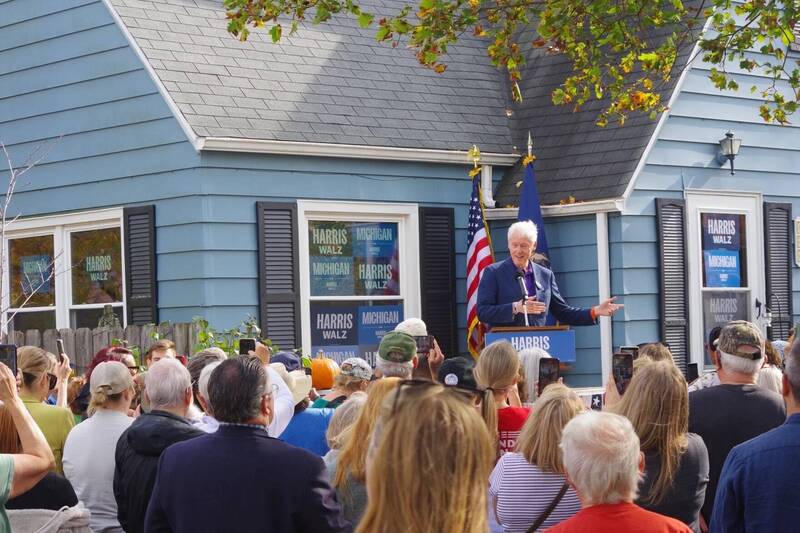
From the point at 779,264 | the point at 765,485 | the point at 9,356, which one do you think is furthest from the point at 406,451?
the point at 779,264

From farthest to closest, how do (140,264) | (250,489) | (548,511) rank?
(140,264) → (548,511) → (250,489)

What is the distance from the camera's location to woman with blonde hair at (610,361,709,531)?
16.8ft

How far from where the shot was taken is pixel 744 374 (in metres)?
6.25

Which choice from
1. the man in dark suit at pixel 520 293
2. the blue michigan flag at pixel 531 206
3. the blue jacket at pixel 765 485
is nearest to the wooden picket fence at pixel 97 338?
the man in dark suit at pixel 520 293

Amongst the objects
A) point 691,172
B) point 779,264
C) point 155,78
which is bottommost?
point 779,264

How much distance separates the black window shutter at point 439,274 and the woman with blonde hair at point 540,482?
771 centimetres

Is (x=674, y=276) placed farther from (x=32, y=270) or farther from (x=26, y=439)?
(x=26, y=439)

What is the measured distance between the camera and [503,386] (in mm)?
6289

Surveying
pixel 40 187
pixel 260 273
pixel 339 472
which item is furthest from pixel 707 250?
pixel 339 472

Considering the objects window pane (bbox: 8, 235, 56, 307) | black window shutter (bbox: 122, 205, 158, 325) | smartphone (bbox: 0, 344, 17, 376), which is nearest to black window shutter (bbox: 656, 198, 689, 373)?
black window shutter (bbox: 122, 205, 158, 325)

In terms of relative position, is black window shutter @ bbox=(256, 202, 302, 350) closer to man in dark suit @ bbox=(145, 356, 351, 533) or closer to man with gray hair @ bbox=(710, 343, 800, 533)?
man in dark suit @ bbox=(145, 356, 351, 533)

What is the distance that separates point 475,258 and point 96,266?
3.61 m

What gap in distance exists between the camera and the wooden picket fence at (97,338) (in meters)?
11.3

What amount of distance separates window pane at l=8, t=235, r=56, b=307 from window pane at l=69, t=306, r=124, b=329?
0.31 meters
